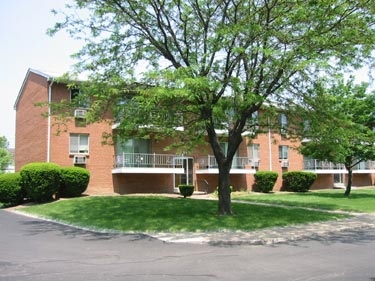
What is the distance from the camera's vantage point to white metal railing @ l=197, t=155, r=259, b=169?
3112 cm

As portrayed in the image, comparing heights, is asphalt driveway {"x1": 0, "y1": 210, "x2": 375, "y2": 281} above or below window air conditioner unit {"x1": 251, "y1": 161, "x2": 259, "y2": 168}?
below

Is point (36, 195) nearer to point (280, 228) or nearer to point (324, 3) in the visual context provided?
point (280, 228)

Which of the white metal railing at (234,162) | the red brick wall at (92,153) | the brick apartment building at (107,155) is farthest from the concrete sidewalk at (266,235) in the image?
the white metal railing at (234,162)

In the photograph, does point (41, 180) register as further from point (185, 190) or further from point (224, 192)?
point (224, 192)

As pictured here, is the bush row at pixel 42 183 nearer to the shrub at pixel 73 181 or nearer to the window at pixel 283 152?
the shrub at pixel 73 181

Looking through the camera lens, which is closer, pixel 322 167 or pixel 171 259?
pixel 171 259

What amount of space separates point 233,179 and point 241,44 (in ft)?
66.7

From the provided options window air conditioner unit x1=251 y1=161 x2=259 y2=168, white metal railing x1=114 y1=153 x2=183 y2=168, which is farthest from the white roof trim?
window air conditioner unit x1=251 y1=161 x2=259 y2=168

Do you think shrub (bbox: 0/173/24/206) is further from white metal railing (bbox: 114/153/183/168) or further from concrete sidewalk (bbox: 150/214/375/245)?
concrete sidewalk (bbox: 150/214/375/245)

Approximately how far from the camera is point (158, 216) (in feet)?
50.2

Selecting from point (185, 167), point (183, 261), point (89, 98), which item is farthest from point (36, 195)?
point (183, 261)

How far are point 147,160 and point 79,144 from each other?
4.48 metres

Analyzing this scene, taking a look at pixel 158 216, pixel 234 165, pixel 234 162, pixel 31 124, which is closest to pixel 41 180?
pixel 31 124

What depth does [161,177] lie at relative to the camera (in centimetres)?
2886
